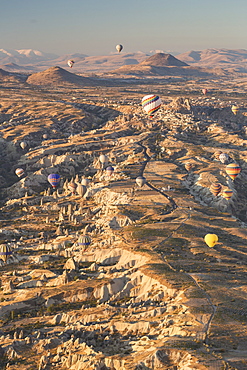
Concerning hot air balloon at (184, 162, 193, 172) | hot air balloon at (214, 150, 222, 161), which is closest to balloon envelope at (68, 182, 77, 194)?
hot air balloon at (184, 162, 193, 172)

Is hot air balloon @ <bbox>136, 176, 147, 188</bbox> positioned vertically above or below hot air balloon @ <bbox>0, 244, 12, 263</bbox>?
above

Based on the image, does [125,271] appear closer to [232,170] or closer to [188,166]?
[232,170]

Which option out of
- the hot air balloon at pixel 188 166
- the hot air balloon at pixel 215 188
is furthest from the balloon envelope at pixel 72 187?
the hot air balloon at pixel 188 166

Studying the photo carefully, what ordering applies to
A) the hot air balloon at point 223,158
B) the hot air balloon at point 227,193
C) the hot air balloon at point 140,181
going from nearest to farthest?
the hot air balloon at point 140,181 < the hot air balloon at point 227,193 < the hot air balloon at point 223,158

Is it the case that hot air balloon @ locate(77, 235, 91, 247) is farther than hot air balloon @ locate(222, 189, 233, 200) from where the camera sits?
No

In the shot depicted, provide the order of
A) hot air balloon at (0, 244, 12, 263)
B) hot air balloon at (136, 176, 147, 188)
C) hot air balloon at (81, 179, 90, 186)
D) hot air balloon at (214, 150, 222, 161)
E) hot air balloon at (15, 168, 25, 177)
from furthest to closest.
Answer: hot air balloon at (214, 150, 222, 161) < hot air balloon at (15, 168, 25, 177) < hot air balloon at (81, 179, 90, 186) < hot air balloon at (136, 176, 147, 188) < hot air balloon at (0, 244, 12, 263)

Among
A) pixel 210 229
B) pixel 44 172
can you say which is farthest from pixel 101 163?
pixel 210 229

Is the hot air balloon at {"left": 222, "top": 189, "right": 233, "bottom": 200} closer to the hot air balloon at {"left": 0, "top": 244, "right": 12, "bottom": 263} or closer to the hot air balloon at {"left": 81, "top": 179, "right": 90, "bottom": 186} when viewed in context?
the hot air balloon at {"left": 81, "top": 179, "right": 90, "bottom": 186}

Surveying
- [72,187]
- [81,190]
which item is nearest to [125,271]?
[81,190]

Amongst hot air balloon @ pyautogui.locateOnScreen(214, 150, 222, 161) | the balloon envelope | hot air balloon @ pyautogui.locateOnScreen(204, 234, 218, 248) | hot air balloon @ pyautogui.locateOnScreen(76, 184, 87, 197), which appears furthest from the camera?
hot air balloon @ pyautogui.locateOnScreen(214, 150, 222, 161)

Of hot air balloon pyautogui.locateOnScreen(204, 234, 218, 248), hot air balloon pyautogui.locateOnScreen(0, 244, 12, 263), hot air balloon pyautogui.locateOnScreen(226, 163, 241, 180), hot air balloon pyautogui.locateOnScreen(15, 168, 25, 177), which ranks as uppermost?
hot air balloon pyautogui.locateOnScreen(204, 234, 218, 248)

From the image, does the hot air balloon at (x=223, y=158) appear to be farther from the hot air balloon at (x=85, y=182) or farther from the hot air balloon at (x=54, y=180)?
the hot air balloon at (x=54, y=180)
